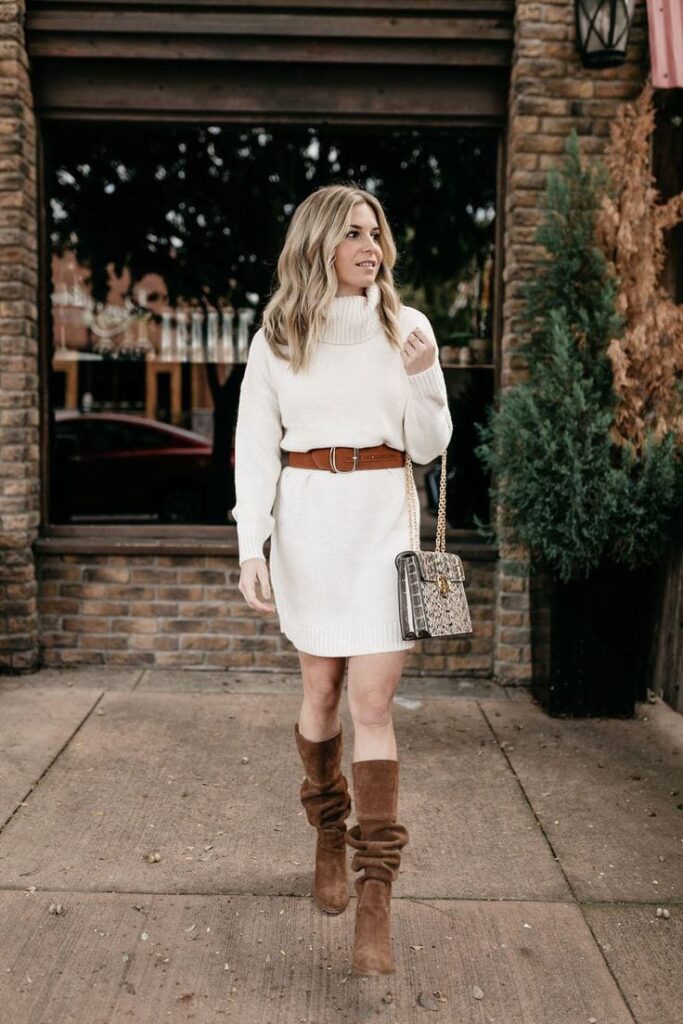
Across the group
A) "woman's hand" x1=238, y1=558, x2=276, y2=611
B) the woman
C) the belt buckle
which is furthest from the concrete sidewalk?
the belt buckle

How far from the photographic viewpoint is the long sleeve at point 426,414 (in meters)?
2.91

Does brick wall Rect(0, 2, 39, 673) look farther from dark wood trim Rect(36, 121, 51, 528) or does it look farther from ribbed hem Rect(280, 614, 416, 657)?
ribbed hem Rect(280, 614, 416, 657)

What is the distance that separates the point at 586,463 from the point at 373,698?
2.20 meters

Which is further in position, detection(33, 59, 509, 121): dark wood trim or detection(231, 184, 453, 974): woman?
detection(33, 59, 509, 121): dark wood trim

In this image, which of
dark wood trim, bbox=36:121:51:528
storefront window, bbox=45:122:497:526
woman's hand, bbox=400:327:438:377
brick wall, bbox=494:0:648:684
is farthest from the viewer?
storefront window, bbox=45:122:497:526

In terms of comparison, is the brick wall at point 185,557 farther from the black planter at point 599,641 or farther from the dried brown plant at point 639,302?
the dried brown plant at point 639,302

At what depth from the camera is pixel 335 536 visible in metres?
2.93

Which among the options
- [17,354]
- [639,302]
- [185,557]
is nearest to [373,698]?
[639,302]

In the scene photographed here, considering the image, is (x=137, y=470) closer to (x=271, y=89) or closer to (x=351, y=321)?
(x=271, y=89)

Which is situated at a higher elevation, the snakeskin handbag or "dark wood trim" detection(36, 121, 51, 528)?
"dark wood trim" detection(36, 121, 51, 528)

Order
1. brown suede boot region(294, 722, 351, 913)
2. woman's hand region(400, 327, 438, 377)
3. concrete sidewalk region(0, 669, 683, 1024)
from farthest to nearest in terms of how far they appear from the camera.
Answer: brown suede boot region(294, 722, 351, 913)
woman's hand region(400, 327, 438, 377)
concrete sidewalk region(0, 669, 683, 1024)

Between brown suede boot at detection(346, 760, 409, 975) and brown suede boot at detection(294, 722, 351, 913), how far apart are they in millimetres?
196

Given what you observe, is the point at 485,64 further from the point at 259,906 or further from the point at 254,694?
the point at 259,906

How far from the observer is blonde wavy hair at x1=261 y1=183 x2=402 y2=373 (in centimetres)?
292
